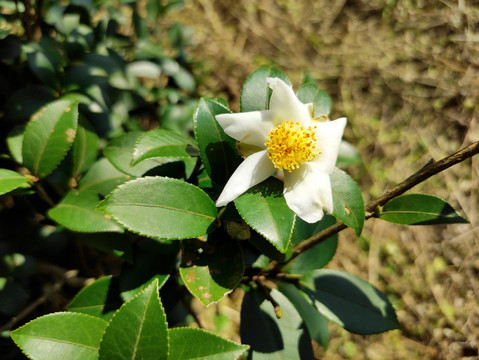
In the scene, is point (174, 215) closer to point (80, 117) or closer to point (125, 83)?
point (80, 117)

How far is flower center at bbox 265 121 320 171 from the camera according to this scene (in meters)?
0.70

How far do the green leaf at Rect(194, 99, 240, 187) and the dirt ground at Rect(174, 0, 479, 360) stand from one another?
3.83 feet

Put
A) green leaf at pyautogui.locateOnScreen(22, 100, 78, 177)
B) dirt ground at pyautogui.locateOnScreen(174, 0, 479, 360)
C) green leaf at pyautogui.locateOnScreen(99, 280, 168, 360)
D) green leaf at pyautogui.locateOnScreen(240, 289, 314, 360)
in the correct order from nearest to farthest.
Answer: green leaf at pyautogui.locateOnScreen(99, 280, 168, 360), green leaf at pyautogui.locateOnScreen(22, 100, 78, 177), green leaf at pyautogui.locateOnScreen(240, 289, 314, 360), dirt ground at pyautogui.locateOnScreen(174, 0, 479, 360)

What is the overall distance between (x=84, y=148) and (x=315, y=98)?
59 cm

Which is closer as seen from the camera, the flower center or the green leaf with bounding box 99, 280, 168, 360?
the green leaf with bounding box 99, 280, 168, 360

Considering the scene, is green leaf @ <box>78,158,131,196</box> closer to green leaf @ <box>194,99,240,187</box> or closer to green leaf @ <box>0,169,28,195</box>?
green leaf @ <box>0,169,28,195</box>

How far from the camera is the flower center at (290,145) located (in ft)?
2.30

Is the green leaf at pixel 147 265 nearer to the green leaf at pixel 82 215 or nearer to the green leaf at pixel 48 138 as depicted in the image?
the green leaf at pixel 82 215

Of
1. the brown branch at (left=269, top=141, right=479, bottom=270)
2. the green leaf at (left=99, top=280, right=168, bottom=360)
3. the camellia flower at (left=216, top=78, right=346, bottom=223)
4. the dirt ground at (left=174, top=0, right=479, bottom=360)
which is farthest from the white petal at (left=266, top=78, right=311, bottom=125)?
the dirt ground at (left=174, top=0, right=479, bottom=360)

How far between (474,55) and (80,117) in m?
2.26

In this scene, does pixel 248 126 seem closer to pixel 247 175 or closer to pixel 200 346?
pixel 247 175

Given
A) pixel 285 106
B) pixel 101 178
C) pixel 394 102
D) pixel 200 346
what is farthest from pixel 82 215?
pixel 394 102

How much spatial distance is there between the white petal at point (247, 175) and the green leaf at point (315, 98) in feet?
0.73

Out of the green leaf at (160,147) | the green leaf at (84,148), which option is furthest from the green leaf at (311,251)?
the green leaf at (84,148)
